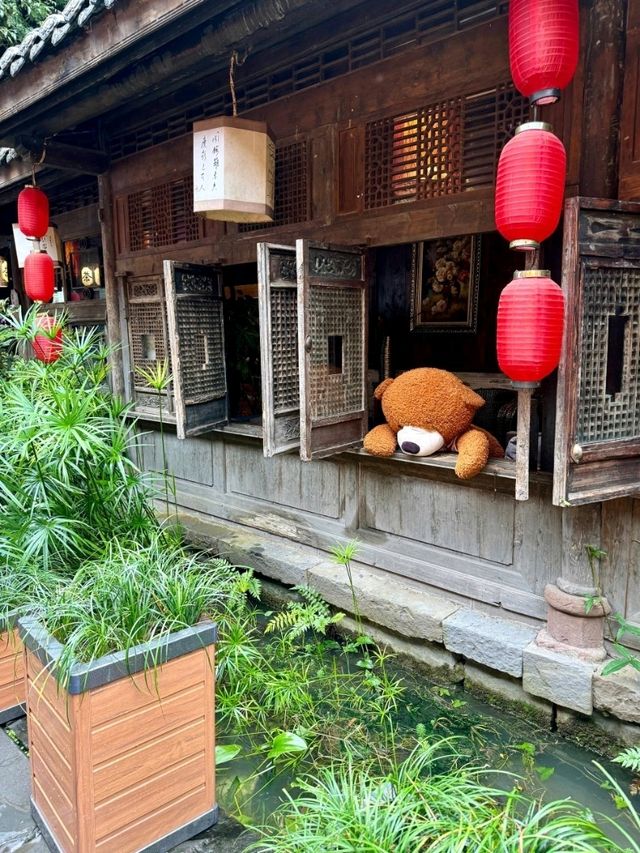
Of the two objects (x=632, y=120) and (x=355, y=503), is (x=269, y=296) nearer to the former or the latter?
(x=355, y=503)

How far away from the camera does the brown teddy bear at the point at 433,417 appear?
13.7ft

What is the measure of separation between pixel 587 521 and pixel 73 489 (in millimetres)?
3201

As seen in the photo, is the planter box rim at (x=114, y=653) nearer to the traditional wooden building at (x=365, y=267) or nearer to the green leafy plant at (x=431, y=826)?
the green leafy plant at (x=431, y=826)

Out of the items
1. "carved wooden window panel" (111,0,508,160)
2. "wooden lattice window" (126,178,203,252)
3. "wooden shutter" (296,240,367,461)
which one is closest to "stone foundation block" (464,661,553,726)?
"wooden shutter" (296,240,367,461)

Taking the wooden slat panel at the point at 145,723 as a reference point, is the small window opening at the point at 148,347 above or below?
above

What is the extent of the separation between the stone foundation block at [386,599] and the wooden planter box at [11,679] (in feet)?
7.70

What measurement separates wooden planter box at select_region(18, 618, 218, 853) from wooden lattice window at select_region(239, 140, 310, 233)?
3438 mm

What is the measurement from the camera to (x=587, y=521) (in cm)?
356

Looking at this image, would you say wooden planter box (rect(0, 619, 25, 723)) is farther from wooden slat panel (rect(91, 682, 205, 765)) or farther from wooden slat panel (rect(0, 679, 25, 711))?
wooden slat panel (rect(91, 682, 205, 765))

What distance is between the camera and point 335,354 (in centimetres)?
454

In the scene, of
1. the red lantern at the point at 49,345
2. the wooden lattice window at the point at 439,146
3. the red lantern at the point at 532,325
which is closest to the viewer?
the red lantern at the point at 532,325

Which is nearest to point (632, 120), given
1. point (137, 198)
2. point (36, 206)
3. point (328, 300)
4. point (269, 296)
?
point (328, 300)

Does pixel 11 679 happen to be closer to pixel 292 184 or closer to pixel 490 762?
pixel 490 762

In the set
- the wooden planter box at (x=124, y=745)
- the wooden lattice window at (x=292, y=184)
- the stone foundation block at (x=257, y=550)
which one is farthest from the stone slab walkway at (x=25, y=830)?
the wooden lattice window at (x=292, y=184)
